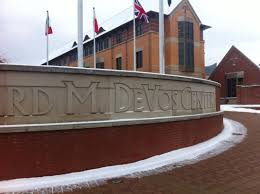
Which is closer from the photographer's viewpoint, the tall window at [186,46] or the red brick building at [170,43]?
the red brick building at [170,43]

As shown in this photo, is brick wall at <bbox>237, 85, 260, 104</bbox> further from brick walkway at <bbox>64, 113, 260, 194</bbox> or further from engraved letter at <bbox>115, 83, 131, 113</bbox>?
engraved letter at <bbox>115, 83, 131, 113</bbox>

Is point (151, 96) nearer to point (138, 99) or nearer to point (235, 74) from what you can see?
point (138, 99)

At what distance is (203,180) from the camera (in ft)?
22.6

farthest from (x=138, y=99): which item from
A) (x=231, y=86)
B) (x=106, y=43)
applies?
(x=106, y=43)

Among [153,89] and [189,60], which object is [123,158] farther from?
[189,60]

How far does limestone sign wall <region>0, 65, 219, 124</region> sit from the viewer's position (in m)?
6.82

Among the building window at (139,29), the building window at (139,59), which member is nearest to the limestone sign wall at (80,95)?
the building window at (139,59)

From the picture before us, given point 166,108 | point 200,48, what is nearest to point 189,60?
point 200,48

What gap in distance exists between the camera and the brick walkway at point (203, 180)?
6238 millimetres

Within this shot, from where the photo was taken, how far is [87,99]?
7.71m

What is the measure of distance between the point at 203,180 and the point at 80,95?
3.09 metres

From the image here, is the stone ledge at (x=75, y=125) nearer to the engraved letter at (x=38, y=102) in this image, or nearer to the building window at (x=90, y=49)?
the engraved letter at (x=38, y=102)

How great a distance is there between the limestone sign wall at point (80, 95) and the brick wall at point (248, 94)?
28.4 metres

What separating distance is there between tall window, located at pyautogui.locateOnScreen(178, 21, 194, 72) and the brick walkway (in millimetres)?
32732
